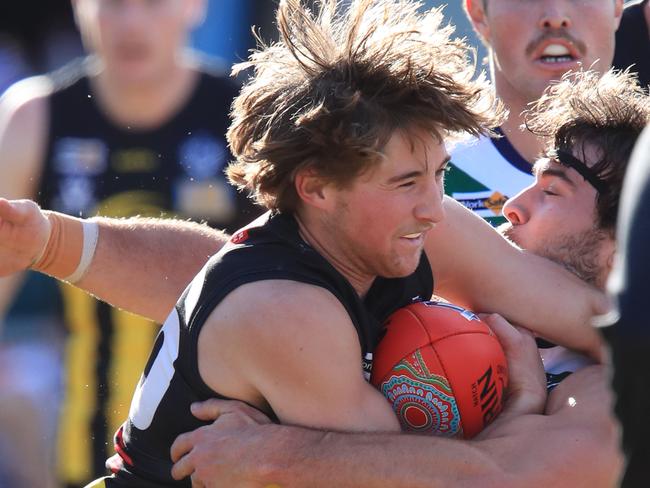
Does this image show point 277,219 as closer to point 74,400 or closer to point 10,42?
point 74,400

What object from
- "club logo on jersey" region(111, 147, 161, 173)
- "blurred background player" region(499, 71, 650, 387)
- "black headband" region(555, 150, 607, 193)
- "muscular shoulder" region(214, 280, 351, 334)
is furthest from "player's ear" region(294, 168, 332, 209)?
"club logo on jersey" region(111, 147, 161, 173)

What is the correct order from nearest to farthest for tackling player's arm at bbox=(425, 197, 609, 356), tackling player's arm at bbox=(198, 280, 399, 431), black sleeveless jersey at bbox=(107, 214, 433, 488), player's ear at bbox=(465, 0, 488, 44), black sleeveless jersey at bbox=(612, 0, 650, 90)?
tackling player's arm at bbox=(198, 280, 399, 431) < black sleeveless jersey at bbox=(107, 214, 433, 488) < tackling player's arm at bbox=(425, 197, 609, 356) < player's ear at bbox=(465, 0, 488, 44) < black sleeveless jersey at bbox=(612, 0, 650, 90)

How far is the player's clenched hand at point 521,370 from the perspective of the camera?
3.45 m

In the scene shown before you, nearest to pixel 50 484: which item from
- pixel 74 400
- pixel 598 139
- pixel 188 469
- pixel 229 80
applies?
pixel 74 400

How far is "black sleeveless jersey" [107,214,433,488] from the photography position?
328 cm

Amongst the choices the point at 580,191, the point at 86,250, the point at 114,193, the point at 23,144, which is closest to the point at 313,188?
the point at 580,191

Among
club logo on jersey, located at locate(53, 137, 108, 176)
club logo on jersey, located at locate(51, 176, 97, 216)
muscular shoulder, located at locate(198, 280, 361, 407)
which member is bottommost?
muscular shoulder, located at locate(198, 280, 361, 407)

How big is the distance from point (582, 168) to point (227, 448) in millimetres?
1518

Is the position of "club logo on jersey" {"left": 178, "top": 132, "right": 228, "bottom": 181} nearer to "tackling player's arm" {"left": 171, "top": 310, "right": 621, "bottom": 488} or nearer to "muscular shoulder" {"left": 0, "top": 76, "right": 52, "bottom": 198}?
"muscular shoulder" {"left": 0, "top": 76, "right": 52, "bottom": 198}

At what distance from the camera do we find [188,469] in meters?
3.30

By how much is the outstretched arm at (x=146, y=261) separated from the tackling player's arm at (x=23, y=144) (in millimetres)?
1482

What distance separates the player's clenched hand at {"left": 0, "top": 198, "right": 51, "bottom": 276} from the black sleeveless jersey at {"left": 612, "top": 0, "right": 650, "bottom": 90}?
314 cm

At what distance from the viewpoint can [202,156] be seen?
572 centimetres

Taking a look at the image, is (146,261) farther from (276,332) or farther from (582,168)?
(582,168)
